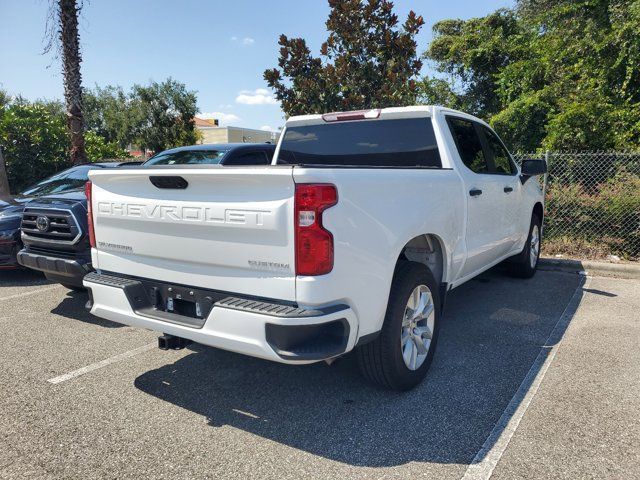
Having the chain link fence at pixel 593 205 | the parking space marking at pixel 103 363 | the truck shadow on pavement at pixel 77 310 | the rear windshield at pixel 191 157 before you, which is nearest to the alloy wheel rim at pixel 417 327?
the parking space marking at pixel 103 363

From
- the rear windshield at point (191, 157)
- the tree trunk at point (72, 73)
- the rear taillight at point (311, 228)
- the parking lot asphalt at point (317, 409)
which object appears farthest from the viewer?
the tree trunk at point (72, 73)

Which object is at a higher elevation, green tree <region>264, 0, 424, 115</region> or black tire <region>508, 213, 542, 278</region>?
green tree <region>264, 0, 424, 115</region>

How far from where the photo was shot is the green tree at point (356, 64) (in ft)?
31.9

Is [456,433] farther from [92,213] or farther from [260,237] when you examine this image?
[92,213]

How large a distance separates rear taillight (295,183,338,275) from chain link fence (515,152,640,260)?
21.3ft

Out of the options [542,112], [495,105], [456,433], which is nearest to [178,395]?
[456,433]

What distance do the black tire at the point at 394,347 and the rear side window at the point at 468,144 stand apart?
148 cm

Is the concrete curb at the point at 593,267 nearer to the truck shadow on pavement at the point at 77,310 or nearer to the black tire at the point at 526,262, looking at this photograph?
the black tire at the point at 526,262

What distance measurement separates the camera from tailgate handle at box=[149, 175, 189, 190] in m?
2.93

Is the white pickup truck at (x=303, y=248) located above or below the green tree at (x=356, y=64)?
below

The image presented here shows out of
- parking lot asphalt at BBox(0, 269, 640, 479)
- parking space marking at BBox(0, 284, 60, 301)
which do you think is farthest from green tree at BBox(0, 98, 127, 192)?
parking lot asphalt at BBox(0, 269, 640, 479)

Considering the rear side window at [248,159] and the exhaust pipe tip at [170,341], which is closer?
the exhaust pipe tip at [170,341]

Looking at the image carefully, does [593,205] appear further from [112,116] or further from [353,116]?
[112,116]

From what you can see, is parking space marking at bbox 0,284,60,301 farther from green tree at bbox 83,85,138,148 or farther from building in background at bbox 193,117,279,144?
building in background at bbox 193,117,279,144
